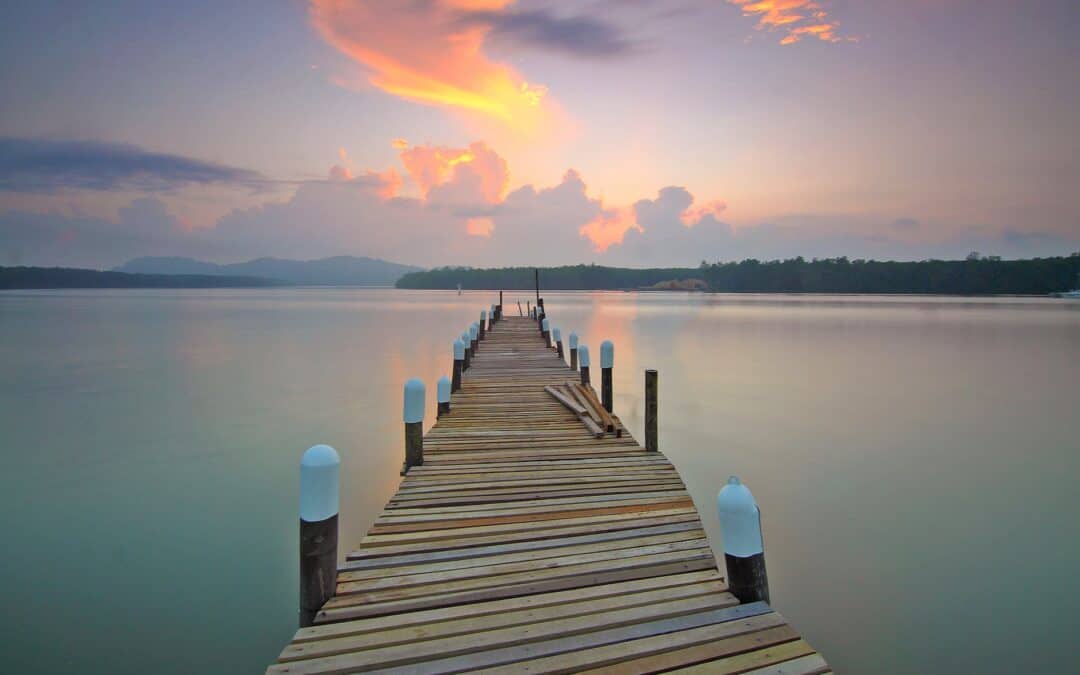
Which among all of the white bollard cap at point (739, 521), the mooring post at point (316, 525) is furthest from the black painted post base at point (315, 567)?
the white bollard cap at point (739, 521)

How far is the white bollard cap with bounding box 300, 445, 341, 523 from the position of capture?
3516 mm

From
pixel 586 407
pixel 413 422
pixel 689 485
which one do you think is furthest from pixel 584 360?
pixel 413 422

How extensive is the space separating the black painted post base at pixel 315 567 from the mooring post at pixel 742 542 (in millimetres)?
2473

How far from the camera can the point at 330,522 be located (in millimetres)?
3621

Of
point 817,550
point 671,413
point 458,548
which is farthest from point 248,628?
point 671,413

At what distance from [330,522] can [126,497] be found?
6823 millimetres

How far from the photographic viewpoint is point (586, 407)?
925 centimetres

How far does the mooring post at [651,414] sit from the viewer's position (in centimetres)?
732

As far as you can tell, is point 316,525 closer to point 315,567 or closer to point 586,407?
point 315,567

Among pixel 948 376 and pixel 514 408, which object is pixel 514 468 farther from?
pixel 948 376

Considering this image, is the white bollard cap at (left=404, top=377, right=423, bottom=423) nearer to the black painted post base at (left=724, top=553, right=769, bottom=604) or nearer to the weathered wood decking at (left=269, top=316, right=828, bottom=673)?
the weathered wood decking at (left=269, top=316, right=828, bottom=673)

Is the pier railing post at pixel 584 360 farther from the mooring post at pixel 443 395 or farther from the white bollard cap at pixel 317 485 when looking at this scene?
the white bollard cap at pixel 317 485

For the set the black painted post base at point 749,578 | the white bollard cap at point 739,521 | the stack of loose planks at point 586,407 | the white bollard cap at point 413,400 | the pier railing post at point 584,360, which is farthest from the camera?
the pier railing post at point 584,360

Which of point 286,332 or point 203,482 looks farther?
point 286,332
